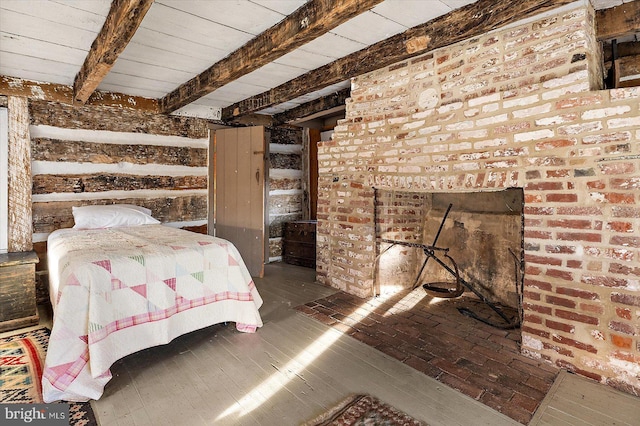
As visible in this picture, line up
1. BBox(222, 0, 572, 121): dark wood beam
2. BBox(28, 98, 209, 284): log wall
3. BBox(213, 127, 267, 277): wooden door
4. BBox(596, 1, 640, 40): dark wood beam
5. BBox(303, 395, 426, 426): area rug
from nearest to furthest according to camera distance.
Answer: BBox(303, 395, 426, 426): area rug → BBox(222, 0, 572, 121): dark wood beam → BBox(596, 1, 640, 40): dark wood beam → BBox(28, 98, 209, 284): log wall → BBox(213, 127, 267, 277): wooden door

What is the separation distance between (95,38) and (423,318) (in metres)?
3.63

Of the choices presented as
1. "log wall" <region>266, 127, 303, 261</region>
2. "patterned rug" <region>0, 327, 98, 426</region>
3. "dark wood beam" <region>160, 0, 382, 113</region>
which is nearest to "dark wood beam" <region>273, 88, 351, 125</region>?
"log wall" <region>266, 127, 303, 261</region>

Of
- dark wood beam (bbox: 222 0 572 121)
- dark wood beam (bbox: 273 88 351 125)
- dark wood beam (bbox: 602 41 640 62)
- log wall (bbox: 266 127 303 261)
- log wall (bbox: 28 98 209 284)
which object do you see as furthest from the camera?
log wall (bbox: 266 127 303 261)

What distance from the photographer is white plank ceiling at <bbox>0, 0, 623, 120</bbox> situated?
7.37 feet

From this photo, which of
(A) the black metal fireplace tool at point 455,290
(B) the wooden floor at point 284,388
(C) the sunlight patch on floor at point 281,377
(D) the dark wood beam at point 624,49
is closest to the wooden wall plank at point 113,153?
(B) the wooden floor at point 284,388

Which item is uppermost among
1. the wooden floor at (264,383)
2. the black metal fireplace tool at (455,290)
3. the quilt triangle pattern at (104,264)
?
the quilt triangle pattern at (104,264)

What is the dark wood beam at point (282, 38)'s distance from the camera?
198 cm

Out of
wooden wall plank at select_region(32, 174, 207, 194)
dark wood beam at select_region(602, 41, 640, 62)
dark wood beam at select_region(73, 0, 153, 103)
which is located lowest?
wooden wall plank at select_region(32, 174, 207, 194)

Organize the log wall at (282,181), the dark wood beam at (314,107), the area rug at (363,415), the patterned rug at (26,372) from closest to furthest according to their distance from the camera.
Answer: the area rug at (363,415)
the patterned rug at (26,372)
the dark wood beam at (314,107)
the log wall at (282,181)

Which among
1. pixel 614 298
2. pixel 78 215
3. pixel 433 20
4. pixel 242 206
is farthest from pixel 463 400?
pixel 78 215

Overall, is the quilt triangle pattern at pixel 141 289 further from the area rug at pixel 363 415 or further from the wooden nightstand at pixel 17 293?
the wooden nightstand at pixel 17 293

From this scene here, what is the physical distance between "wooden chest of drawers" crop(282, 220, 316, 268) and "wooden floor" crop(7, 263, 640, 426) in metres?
2.30

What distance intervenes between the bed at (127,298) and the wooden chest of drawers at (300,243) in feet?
6.93

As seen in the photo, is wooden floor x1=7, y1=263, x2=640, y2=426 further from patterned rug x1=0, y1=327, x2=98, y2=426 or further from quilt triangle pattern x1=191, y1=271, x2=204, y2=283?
quilt triangle pattern x1=191, y1=271, x2=204, y2=283
